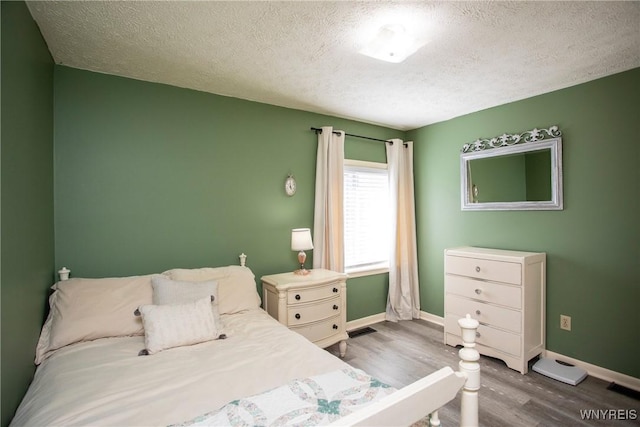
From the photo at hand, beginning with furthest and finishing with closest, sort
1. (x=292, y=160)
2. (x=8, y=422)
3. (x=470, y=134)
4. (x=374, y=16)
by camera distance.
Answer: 1. (x=470, y=134)
2. (x=292, y=160)
3. (x=374, y=16)
4. (x=8, y=422)

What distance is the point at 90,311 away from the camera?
1.91 m

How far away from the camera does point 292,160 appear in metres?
3.32

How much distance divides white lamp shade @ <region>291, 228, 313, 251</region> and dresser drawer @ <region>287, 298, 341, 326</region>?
548 mm

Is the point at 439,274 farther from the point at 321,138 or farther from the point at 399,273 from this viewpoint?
the point at 321,138

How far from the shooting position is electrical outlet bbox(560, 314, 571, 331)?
2.79m

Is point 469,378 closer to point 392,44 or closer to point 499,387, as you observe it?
point 499,387

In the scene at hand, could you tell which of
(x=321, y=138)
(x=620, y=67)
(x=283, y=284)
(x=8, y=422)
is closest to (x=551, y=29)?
(x=620, y=67)

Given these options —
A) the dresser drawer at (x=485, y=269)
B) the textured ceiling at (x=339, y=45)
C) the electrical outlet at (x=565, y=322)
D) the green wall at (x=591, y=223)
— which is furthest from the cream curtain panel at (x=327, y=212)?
the electrical outlet at (x=565, y=322)

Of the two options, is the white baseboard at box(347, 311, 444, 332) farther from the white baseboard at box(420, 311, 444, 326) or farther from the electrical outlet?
the electrical outlet

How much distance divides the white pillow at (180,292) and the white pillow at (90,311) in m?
0.08

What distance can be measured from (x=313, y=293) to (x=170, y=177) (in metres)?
1.61

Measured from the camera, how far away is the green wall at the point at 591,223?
2.47 m

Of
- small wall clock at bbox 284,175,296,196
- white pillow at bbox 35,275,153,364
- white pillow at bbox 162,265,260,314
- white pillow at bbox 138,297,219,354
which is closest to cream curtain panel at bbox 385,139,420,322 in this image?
small wall clock at bbox 284,175,296,196

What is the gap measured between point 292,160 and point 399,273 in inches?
80.6
